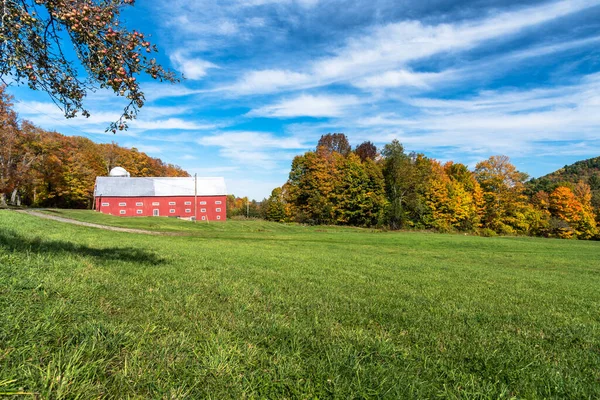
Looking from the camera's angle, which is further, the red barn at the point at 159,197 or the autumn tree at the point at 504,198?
the red barn at the point at 159,197

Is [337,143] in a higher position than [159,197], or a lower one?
higher

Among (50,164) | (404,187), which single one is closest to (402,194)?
(404,187)

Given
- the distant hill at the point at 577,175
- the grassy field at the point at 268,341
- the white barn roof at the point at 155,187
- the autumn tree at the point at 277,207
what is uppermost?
the distant hill at the point at 577,175

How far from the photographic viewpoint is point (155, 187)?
64.6 m

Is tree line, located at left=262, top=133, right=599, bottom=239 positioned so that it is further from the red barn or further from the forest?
the red barn

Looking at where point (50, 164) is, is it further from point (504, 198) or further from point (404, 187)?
point (504, 198)

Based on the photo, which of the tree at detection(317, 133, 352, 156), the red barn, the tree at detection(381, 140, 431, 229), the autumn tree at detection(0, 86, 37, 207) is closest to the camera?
the autumn tree at detection(0, 86, 37, 207)

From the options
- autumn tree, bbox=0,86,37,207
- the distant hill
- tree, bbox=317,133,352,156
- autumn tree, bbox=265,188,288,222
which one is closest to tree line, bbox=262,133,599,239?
autumn tree, bbox=265,188,288,222

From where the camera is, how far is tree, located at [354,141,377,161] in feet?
244

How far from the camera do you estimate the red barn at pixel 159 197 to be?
201ft

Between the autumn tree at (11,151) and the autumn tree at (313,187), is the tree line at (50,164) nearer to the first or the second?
the autumn tree at (11,151)

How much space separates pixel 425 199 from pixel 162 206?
51.7m

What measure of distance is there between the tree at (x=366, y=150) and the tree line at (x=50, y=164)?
187 feet

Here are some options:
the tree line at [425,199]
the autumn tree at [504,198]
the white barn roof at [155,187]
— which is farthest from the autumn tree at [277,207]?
the autumn tree at [504,198]
